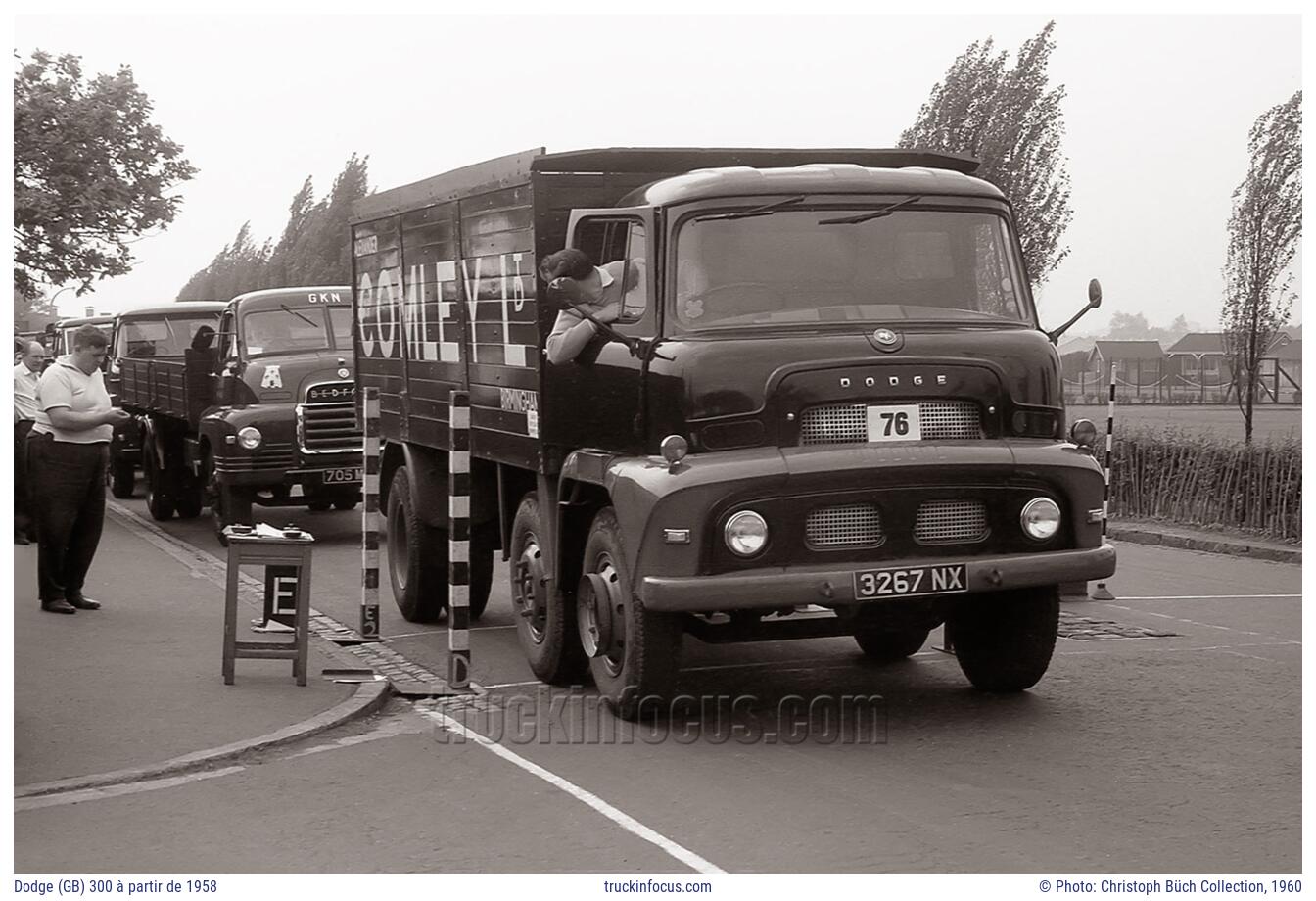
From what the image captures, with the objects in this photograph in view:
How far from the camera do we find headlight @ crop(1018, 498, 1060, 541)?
328 inches

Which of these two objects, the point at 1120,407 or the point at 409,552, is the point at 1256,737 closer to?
the point at 409,552

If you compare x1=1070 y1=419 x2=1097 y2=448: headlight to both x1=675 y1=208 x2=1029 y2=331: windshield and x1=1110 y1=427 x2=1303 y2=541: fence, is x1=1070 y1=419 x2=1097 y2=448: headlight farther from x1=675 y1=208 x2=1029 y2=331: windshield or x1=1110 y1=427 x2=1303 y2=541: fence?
x1=1110 y1=427 x2=1303 y2=541: fence

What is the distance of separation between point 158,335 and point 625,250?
19439 mm

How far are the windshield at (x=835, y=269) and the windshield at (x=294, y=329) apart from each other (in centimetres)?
1126

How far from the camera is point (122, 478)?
1024 inches

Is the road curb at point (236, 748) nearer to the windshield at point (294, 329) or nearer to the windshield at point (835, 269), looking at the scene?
the windshield at point (835, 269)

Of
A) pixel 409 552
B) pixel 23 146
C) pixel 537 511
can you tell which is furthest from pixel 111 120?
pixel 537 511

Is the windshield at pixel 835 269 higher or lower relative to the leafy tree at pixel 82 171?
lower

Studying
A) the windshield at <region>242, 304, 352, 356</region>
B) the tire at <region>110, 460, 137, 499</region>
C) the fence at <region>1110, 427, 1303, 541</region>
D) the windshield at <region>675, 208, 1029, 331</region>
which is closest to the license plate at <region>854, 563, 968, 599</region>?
the windshield at <region>675, 208, 1029, 331</region>

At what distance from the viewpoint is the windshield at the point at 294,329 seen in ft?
63.8

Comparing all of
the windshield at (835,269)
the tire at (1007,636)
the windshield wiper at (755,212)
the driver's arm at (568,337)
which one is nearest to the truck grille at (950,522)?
the tire at (1007,636)

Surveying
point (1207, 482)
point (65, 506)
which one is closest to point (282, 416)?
point (65, 506)

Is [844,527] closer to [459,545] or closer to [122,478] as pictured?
[459,545]

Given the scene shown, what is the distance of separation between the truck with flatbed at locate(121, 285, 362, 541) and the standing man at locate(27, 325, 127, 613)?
5.22 meters
